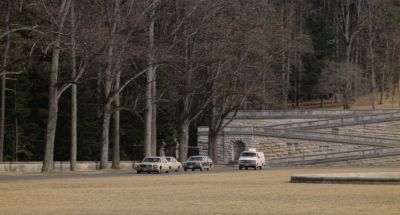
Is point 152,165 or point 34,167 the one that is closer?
point 152,165

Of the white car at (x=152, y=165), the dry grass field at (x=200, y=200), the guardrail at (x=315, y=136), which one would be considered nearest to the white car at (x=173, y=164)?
the white car at (x=152, y=165)

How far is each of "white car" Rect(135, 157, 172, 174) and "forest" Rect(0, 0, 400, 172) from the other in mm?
4724

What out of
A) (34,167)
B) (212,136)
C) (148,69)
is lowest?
(34,167)

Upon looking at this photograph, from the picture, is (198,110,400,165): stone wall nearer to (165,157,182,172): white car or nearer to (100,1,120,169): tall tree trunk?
(165,157,182,172): white car

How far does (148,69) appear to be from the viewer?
65000 mm

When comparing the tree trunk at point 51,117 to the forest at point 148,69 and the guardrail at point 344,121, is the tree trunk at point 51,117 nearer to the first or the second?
the forest at point 148,69

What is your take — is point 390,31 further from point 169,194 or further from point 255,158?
point 169,194

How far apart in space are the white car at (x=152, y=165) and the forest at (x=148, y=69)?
472 centimetres

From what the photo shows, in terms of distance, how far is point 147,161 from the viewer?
59312mm

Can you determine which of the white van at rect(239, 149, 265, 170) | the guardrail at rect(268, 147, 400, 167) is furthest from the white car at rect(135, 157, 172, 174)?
the guardrail at rect(268, 147, 400, 167)

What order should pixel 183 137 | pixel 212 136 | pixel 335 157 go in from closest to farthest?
pixel 183 137 < pixel 335 157 < pixel 212 136

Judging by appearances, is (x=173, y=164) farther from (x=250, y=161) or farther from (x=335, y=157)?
(x=335, y=157)

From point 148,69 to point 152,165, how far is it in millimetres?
9243

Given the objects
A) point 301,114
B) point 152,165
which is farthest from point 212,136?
point 152,165
